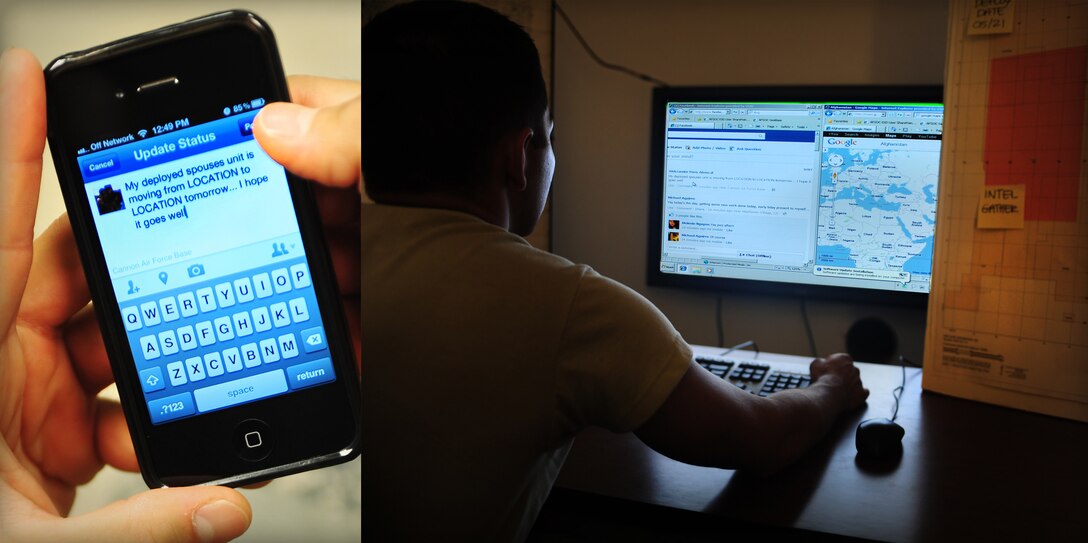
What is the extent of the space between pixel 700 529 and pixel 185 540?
52 cm

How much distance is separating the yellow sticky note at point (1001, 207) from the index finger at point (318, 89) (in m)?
→ 0.96

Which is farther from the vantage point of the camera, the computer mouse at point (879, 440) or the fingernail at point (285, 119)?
the computer mouse at point (879, 440)

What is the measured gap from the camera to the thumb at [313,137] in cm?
41

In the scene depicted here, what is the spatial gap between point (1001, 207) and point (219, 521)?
41.2 inches

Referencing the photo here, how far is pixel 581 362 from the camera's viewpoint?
2.34 ft

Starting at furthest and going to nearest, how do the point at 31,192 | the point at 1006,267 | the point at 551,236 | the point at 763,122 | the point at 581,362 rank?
the point at 551,236 < the point at 763,122 < the point at 1006,267 < the point at 581,362 < the point at 31,192

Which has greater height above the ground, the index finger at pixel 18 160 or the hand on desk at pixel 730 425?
the index finger at pixel 18 160

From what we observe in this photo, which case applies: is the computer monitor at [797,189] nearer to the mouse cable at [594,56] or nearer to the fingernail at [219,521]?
the mouse cable at [594,56]

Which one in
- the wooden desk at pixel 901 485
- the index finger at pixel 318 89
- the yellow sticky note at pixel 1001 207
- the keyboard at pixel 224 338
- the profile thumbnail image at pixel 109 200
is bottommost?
the wooden desk at pixel 901 485

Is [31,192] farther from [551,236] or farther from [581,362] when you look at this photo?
[551,236]

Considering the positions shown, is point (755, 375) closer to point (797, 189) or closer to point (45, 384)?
point (797, 189)

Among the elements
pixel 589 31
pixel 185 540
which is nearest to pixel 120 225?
pixel 185 540

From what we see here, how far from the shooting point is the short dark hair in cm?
78

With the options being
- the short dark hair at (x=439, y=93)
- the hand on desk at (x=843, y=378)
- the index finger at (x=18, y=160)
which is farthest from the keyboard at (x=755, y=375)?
the index finger at (x=18, y=160)
